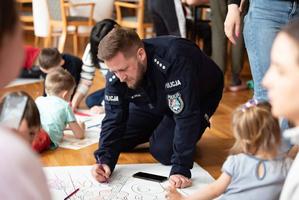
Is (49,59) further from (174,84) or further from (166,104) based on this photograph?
(174,84)

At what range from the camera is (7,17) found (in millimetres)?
725

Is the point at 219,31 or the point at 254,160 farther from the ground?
the point at 254,160

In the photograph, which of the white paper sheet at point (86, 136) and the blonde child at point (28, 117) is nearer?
the blonde child at point (28, 117)

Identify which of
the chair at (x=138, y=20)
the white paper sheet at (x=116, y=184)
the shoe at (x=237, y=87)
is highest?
the chair at (x=138, y=20)

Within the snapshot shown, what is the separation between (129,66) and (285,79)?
0.95 m

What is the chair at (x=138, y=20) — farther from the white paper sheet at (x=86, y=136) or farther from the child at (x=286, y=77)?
the child at (x=286, y=77)

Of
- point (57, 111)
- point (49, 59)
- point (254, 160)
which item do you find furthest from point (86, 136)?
point (254, 160)

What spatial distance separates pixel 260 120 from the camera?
4.37 feet

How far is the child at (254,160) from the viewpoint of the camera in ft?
4.38

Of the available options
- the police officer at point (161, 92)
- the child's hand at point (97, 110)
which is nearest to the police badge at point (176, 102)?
the police officer at point (161, 92)

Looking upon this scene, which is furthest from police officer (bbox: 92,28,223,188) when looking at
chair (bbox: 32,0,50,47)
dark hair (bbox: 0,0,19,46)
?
chair (bbox: 32,0,50,47)

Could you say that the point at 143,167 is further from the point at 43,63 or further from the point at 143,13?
the point at 143,13

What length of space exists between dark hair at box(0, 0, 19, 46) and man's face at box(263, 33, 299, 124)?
23.0 inches

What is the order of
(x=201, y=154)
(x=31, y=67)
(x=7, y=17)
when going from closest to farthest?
(x=7, y=17) < (x=201, y=154) < (x=31, y=67)
